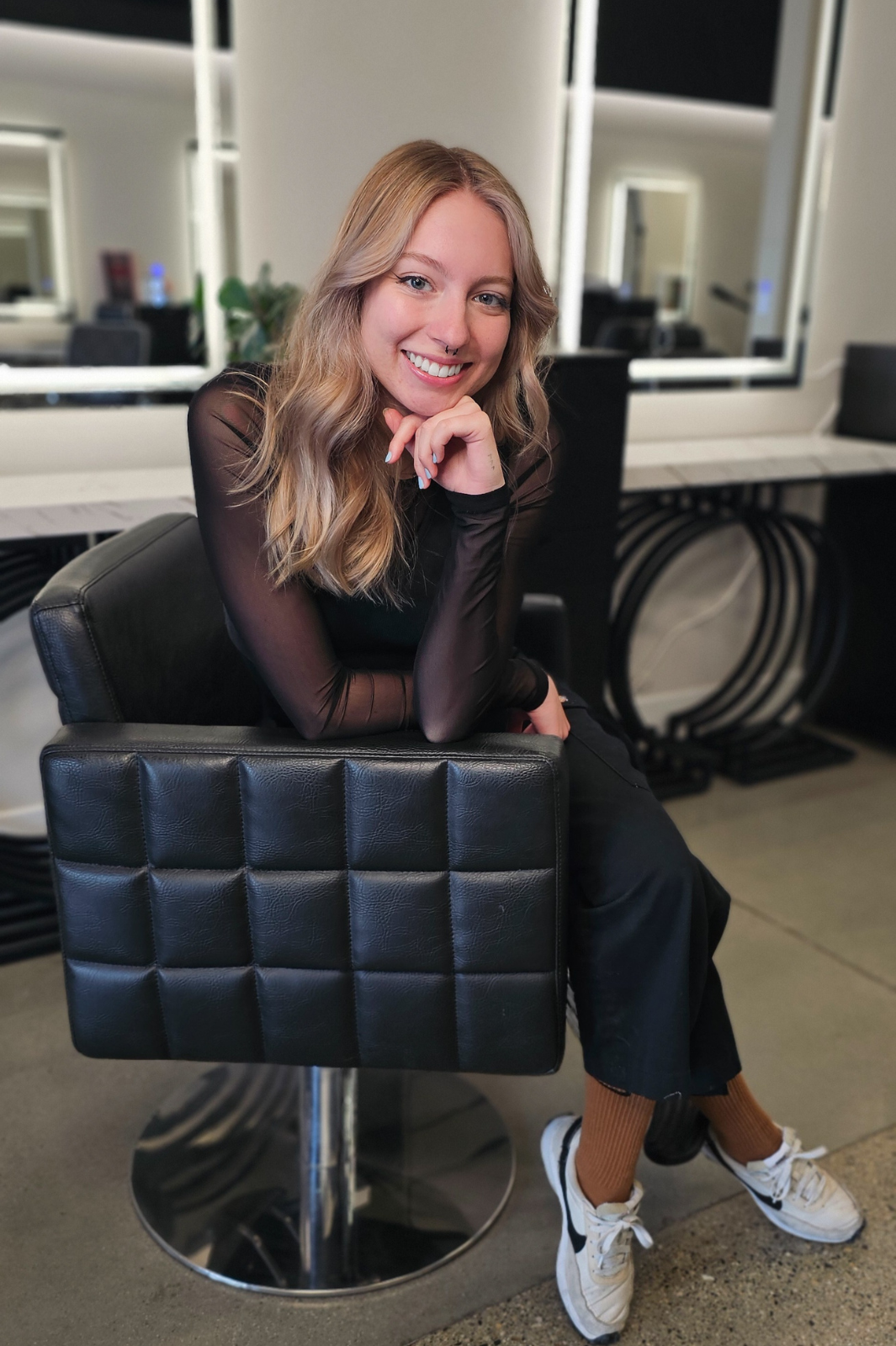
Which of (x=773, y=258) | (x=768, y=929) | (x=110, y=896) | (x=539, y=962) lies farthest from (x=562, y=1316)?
(x=773, y=258)

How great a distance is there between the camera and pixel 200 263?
2369 millimetres

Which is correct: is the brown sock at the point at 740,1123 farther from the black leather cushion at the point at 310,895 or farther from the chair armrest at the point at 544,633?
the chair armrest at the point at 544,633

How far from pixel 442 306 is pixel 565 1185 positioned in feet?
3.54

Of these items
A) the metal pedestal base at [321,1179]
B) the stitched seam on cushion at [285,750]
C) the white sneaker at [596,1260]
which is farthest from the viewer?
the metal pedestal base at [321,1179]

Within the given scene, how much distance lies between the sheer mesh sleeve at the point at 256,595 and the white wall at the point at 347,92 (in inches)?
52.0

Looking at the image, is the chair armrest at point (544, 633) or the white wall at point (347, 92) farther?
the white wall at point (347, 92)

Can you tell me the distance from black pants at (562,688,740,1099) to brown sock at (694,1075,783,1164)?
0.14 meters

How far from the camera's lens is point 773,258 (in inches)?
124

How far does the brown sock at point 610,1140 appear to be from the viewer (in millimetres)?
1349

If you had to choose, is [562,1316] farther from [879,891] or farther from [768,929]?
[879,891]

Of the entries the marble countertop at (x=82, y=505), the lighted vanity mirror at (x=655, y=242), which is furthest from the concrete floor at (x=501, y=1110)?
the lighted vanity mirror at (x=655, y=242)

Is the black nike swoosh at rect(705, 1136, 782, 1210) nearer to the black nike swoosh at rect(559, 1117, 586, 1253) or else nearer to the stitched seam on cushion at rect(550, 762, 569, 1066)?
the black nike swoosh at rect(559, 1117, 586, 1253)

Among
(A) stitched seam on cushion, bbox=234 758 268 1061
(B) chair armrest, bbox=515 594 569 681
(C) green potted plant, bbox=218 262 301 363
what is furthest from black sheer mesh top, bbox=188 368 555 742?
(C) green potted plant, bbox=218 262 301 363

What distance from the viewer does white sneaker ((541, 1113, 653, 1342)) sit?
1.34 m
